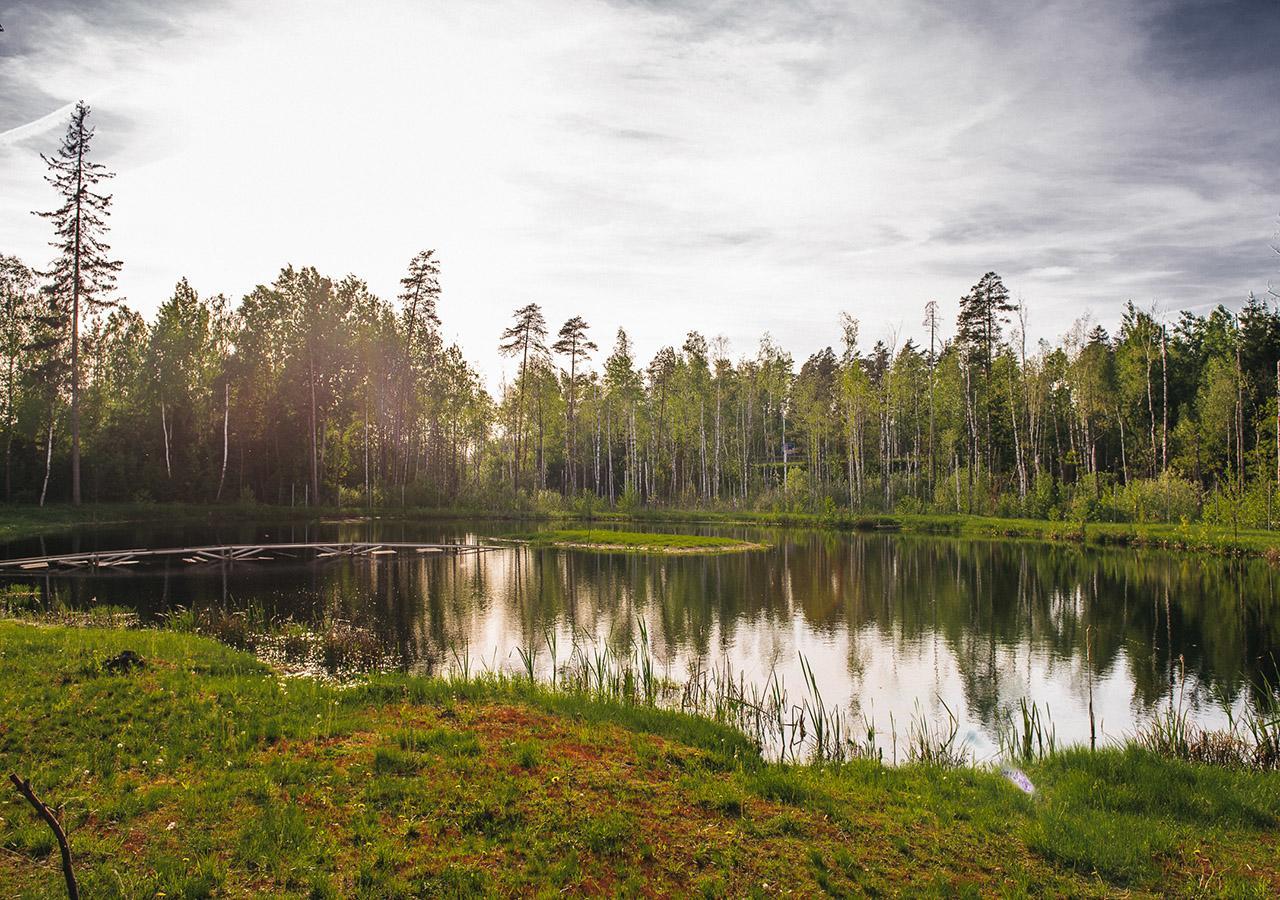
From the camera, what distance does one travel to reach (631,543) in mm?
44188

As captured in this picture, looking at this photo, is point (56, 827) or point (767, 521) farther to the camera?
point (767, 521)

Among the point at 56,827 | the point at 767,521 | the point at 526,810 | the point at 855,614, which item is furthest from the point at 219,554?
the point at 767,521

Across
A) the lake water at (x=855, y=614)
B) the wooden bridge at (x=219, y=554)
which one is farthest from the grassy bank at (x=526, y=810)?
the wooden bridge at (x=219, y=554)

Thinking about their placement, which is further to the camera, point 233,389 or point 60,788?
point 233,389

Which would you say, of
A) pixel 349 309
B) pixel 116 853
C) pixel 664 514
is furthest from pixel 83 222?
pixel 116 853

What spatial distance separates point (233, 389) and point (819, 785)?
69047mm

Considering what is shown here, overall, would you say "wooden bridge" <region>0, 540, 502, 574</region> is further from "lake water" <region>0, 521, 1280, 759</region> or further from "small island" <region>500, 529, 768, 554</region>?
"small island" <region>500, 529, 768, 554</region>

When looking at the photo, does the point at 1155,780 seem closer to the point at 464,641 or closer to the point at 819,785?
the point at 819,785

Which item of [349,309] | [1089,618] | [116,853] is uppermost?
[349,309]

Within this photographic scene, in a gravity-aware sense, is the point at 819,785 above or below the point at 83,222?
below

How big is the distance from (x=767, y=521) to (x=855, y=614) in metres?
40.5

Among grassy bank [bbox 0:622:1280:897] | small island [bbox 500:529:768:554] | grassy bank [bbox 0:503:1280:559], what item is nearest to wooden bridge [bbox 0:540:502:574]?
small island [bbox 500:529:768:554]

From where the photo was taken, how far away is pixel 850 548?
151 feet

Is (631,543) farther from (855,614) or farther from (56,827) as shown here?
(56,827)
